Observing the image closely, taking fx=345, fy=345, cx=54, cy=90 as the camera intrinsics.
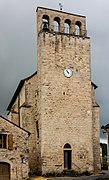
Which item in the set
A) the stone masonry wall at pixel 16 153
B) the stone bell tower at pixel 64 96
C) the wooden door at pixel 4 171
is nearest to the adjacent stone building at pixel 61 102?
the stone bell tower at pixel 64 96

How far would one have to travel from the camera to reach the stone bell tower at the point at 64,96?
31811mm

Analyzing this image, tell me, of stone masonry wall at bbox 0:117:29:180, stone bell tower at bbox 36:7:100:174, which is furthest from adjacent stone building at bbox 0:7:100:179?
stone masonry wall at bbox 0:117:29:180

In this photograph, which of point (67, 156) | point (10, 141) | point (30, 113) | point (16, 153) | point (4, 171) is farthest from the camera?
point (30, 113)

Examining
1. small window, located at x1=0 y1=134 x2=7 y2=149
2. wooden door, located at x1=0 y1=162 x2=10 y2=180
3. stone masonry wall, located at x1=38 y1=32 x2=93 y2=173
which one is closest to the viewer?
wooden door, located at x1=0 y1=162 x2=10 y2=180

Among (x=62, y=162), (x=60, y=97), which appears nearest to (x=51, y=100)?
(x=60, y=97)

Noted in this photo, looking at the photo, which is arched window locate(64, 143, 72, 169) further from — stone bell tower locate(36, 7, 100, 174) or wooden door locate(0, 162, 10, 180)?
wooden door locate(0, 162, 10, 180)

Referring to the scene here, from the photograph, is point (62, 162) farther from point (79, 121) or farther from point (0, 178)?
point (0, 178)

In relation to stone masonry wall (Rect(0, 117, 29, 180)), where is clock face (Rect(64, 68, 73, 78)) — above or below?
above

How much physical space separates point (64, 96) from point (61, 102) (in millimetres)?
663

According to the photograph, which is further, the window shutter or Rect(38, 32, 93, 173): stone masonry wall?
Rect(38, 32, 93, 173): stone masonry wall

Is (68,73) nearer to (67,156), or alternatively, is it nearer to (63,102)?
(63,102)

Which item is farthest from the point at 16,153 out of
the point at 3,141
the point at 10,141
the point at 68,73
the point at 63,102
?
the point at 68,73

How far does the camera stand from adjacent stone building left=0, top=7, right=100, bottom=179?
31.9 metres

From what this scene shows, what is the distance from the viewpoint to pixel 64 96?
32.9 meters
